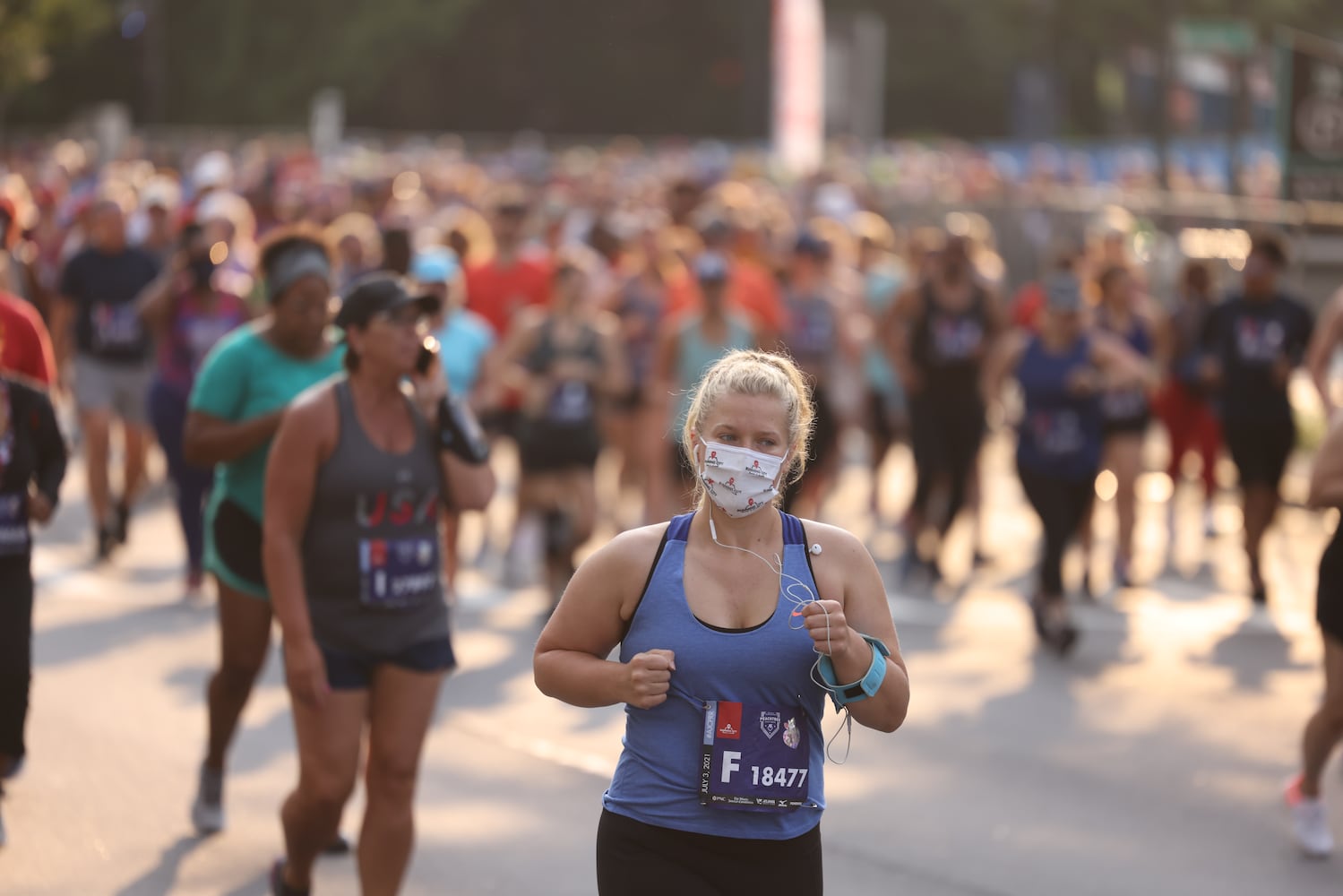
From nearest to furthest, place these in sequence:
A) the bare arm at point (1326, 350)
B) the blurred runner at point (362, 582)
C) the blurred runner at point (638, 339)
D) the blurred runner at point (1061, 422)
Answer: the blurred runner at point (362, 582) → the bare arm at point (1326, 350) → the blurred runner at point (1061, 422) → the blurred runner at point (638, 339)

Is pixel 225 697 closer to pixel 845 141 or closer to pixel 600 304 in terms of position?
pixel 600 304

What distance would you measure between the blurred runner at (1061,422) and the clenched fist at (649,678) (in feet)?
20.9

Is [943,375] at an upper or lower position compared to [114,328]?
lower

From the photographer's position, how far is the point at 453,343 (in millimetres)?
10297

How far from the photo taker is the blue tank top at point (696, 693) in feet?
12.1

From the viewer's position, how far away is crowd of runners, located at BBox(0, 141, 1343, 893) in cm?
375

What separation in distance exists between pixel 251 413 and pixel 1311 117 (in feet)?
41.7

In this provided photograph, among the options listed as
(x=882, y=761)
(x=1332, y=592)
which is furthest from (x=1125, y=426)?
(x=1332, y=592)

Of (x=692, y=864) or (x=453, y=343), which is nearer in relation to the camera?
(x=692, y=864)

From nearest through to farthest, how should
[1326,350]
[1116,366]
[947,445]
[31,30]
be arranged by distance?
1. [1326,350]
2. [1116,366]
3. [947,445]
4. [31,30]

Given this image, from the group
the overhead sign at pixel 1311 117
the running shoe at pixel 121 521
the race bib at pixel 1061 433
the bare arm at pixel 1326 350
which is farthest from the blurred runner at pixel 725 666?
the overhead sign at pixel 1311 117

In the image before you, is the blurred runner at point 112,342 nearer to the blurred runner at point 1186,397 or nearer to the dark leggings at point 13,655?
the dark leggings at point 13,655

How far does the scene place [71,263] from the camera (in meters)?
12.2

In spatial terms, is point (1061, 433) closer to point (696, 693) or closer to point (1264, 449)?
point (1264, 449)
